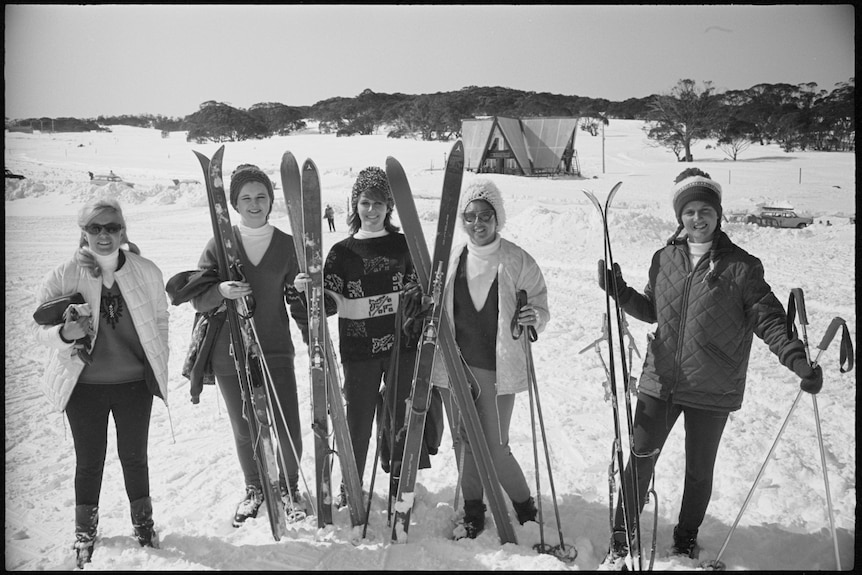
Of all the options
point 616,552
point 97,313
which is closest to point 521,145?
point 616,552

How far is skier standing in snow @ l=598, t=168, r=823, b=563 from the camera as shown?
2494mm

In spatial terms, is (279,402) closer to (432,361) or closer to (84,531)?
(432,361)

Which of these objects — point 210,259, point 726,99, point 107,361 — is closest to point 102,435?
point 107,361

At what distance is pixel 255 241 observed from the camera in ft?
9.66

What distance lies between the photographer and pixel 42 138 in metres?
37.2

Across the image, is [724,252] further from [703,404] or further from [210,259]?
[210,259]

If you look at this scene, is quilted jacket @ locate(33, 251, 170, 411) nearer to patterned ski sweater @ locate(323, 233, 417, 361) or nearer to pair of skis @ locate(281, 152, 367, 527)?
pair of skis @ locate(281, 152, 367, 527)

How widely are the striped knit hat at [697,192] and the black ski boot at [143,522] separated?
2.73m

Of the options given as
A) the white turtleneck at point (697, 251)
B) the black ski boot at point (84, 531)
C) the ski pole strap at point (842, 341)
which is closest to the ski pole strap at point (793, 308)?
the ski pole strap at point (842, 341)

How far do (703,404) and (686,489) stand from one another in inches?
17.2

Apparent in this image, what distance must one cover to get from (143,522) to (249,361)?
2.85ft

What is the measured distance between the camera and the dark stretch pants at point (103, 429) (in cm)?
262

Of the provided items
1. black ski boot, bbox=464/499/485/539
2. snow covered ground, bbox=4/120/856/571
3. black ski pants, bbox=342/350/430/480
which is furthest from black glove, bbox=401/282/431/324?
snow covered ground, bbox=4/120/856/571

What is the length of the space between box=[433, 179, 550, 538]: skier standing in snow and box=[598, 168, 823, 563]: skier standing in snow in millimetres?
379
